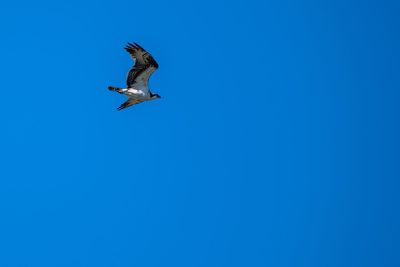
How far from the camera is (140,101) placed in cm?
5162

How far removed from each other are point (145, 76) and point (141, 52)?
1.64 meters

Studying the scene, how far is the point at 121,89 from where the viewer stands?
49938 millimetres

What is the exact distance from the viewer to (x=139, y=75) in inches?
1962

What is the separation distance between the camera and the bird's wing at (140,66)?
159 ft

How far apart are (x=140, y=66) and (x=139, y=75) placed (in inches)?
20.8

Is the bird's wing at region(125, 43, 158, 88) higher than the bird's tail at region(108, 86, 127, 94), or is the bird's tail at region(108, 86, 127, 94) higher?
the bird's wing at region(125, 43, 158, 88)

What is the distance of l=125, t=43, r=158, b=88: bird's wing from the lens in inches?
1909

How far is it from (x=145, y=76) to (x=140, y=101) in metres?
2.07

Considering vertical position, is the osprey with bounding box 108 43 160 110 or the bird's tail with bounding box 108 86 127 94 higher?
the osprey with bounding box 108 43 160 110

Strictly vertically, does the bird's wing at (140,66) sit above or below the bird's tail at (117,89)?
above

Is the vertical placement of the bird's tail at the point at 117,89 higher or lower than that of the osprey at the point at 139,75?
lower

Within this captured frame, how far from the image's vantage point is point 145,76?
164ft

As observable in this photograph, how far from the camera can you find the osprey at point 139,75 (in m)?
48.6

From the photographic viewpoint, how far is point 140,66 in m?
49.5
